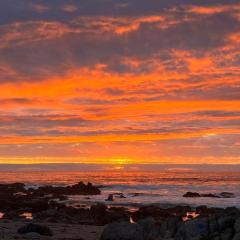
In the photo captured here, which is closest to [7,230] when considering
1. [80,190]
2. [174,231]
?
[174,231]

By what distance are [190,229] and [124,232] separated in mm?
5517

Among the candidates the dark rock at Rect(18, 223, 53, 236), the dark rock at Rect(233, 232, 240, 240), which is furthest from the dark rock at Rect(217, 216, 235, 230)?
the dark rock at Rect(18, 223, 53, 236)

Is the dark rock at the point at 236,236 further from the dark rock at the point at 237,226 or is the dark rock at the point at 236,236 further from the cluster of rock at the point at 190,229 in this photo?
the dark rock at the point at 237,226

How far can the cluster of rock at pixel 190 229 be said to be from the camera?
60.9 ft

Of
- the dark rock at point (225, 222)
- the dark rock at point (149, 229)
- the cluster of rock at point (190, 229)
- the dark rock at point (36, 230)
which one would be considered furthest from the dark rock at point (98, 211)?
the dark rock at point (225, 222)

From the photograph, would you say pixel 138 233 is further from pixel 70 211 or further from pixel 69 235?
pixel 70 211

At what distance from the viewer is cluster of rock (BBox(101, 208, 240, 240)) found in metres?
18.6

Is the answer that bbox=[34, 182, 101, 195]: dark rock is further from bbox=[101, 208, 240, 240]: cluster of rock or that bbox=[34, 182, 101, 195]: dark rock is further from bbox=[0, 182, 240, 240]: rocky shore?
bbox=[101, 208, 240, 240]: cluster of rock

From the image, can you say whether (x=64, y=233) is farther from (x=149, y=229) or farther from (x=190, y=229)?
(x=190, y=229)

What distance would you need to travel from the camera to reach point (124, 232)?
24.7 meters

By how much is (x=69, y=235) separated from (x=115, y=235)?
207 inches

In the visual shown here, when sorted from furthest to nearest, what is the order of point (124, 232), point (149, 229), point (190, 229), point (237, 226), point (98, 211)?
point (98, 211)
point (149, 229)
point (124, 232)
point (190, 229)
point (237, 226)

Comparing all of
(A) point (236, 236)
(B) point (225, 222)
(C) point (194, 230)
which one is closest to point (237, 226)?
(A) point (236, 236)

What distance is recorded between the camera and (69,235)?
2938 cm
